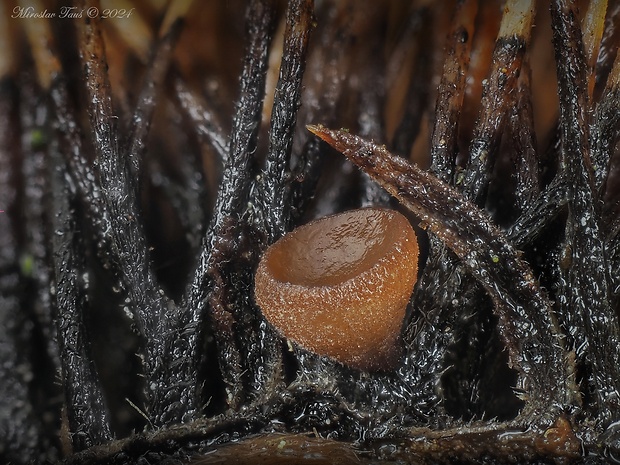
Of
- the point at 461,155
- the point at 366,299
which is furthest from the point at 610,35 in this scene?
the point at 366,299

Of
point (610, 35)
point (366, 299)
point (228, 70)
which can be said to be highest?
point (228, 70)

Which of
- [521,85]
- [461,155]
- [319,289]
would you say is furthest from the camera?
[461,155]

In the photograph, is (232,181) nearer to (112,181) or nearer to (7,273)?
(112,181)

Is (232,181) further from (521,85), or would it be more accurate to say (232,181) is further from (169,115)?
(521,85)

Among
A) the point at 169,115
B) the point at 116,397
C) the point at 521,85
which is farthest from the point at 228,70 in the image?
the point at 116,397

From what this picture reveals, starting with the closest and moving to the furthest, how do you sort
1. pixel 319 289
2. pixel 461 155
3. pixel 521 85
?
pixel 319 289, pixel 521 85, pixel 461 155

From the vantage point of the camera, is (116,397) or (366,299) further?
(116,397)

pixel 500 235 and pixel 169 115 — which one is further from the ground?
pixel 169 115
